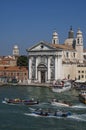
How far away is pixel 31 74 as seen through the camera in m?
60.5

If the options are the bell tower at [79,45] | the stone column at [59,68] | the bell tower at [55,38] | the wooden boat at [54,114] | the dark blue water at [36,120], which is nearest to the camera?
the dark blue water at [36,120]

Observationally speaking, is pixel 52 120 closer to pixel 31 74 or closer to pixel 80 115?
pixel 80 115

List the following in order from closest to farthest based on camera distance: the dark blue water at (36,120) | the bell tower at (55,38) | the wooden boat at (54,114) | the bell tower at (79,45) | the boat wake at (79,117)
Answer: the dark blue water at (36,120) < the boat wake at (79,117) < the wooden boat at (54,114) < the bell tower at (79,45) < the bell tower at (55,38)

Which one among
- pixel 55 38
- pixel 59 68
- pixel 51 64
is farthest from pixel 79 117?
pixel 55 38

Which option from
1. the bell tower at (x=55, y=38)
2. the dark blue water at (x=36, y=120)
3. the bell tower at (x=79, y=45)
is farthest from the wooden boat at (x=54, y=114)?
the bell tower at (x=55, y=38)

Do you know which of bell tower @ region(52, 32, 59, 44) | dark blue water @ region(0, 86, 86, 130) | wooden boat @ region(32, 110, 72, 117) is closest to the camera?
dark blue water @ region(0, 86, 86, 130)

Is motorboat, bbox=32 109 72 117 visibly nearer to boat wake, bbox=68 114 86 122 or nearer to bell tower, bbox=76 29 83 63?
boat wake, bbox=68 114 86 122

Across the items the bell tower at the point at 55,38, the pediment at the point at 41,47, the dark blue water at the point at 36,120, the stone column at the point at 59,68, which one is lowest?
the dark blue water at the point at 36,120

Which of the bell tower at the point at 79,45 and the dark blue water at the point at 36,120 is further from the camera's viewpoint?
the bell tower at the point at 79,45

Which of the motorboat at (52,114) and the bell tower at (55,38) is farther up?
the bell tower at (55,38)

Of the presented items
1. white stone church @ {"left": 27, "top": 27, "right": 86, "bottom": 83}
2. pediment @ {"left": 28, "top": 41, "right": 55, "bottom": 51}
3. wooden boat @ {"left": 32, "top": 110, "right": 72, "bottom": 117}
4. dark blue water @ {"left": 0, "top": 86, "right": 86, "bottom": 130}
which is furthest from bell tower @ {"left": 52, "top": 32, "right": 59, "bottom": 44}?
wooden boat @ {"left": 32, "top": 110, "right": 72, "bottom": 117}

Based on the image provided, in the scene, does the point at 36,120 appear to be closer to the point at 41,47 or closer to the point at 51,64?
the point at 51,64

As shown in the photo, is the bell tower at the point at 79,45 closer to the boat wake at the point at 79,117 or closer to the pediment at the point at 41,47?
the pediment at the point at 41,47

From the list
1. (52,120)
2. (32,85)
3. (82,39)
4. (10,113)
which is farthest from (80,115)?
(82,39)
